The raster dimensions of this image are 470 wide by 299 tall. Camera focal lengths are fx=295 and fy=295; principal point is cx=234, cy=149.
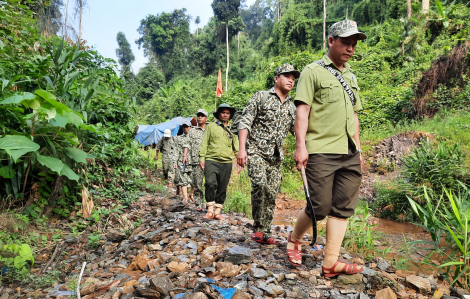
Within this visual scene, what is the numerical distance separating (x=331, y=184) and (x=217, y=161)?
2669 millimetres

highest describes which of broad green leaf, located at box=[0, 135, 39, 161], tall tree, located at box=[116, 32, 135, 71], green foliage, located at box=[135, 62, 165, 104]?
tall tree, located at box=[116, 32, 135, 71]

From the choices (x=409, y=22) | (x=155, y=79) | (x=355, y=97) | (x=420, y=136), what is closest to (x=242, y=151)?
(x=355, y=97)

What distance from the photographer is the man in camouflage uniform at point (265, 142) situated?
10.7 ft

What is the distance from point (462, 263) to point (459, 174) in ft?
11.8

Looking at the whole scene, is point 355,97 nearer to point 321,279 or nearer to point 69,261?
point 321,279

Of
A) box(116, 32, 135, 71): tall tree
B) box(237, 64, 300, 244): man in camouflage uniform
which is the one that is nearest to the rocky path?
box(237, 64, 300, 244): man in camouflage uniform

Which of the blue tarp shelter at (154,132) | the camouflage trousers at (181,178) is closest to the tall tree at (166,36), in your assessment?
the blue tarp shelter at (154,132)

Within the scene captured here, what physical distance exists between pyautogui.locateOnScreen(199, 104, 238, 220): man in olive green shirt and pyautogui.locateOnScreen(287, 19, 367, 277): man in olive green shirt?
7.97 feet

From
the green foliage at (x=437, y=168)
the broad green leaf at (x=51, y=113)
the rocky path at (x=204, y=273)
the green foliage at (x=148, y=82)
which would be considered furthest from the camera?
the green foliage at (x=148, y=82)

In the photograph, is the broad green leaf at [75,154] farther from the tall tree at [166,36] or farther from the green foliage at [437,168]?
the tall tree at [166,36]

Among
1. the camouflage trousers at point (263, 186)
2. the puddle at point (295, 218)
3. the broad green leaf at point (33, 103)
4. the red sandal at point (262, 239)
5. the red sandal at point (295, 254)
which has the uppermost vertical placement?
the broad green leaf at point (33, 103)

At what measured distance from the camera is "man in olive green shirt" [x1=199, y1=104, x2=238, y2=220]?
15.4 ft

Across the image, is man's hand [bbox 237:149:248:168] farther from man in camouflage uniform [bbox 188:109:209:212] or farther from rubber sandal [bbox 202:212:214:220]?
man in camouflage uniform [bbox 188:109:209:212]

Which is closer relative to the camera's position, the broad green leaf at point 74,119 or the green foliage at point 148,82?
the broad green leaf at point 74,119
